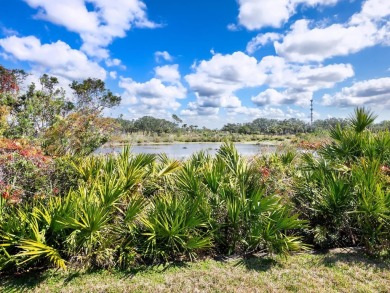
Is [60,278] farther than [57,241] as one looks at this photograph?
No

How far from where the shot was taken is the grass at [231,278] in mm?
3830

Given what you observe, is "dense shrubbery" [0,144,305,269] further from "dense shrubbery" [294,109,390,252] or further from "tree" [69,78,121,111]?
"tree" [69,78,121,111]

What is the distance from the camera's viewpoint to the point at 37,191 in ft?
18.1

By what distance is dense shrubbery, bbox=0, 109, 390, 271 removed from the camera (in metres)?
4.28

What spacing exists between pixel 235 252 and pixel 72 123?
23.9 feet

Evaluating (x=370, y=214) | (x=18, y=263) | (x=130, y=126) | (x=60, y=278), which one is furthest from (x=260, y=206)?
(x=130, y=126)

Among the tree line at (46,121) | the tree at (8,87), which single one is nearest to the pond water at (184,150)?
the tree line at (46,121)

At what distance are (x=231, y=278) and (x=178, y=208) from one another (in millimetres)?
1293

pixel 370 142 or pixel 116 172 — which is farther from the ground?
pixel 370 142

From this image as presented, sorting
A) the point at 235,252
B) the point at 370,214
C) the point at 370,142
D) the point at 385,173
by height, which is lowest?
the point at 235,252

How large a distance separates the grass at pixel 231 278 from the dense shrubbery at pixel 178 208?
239 mm

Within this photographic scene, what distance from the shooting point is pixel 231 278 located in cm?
410

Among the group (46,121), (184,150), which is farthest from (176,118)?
(46,121)

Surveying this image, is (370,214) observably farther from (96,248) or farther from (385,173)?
(96,248)
